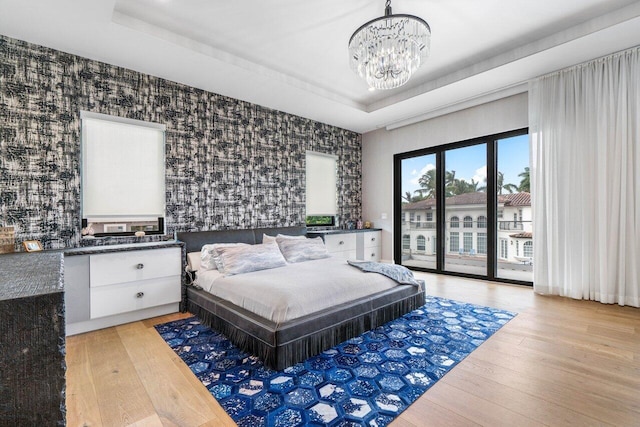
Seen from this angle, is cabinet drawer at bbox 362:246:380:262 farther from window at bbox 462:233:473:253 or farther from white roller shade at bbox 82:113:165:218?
white roller shade at bbox 82:113:165:218

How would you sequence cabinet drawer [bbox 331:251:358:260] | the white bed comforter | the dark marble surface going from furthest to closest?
cabinet drawer [bbox 331:251:358:260], the white bed comforter, the dark marble surface

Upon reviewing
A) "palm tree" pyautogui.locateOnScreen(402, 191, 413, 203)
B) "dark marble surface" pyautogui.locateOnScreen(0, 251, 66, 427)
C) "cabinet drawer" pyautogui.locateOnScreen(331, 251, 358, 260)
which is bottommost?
"cabinet drawer" pyautogui.locateOnScreen(331, 251, 358, 260)

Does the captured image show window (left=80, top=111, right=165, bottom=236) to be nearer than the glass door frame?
Yes

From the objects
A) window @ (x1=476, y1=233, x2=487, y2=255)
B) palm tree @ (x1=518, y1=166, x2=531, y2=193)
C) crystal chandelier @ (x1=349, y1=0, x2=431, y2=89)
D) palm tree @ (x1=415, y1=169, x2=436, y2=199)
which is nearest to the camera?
crystal chandelier @ (x1=349, y1=0, x2=431, y2=89)

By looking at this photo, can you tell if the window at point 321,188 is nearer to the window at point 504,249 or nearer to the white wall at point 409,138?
the white wall at point 409,138

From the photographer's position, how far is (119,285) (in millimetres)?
3012

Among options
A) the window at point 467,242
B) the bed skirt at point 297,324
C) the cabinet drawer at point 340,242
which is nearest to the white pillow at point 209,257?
the bed skirt at point 297,324

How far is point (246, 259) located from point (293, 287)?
97 centimetres

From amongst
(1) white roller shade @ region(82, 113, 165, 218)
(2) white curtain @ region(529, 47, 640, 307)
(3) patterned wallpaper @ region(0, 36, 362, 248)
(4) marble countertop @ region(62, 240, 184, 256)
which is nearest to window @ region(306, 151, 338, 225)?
(3) patterned wallpaper @ region(0, 36, 362, 248)

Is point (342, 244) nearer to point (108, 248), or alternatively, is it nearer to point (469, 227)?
point (469, 227)

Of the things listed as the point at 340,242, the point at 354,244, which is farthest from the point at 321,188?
Result: the point at 354,244

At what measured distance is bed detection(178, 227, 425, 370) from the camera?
217 centimetres

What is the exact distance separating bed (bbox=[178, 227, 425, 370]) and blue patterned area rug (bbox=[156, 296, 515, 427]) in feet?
0.25

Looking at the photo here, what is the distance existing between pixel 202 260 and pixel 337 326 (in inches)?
73.6
